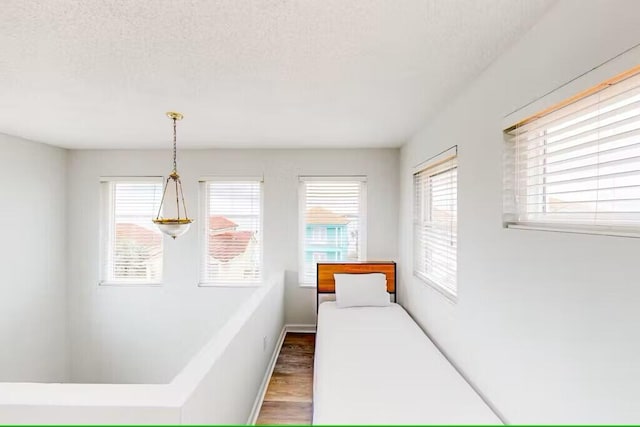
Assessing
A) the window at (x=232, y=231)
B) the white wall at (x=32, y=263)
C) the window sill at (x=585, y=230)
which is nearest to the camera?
the window sill at (x=585, y=230)

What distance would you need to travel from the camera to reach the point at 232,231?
15.3 ft

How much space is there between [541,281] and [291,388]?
2.25 metres

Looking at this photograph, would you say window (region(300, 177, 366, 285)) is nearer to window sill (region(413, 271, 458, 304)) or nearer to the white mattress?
window sill (region(413, 271, 458, 304))

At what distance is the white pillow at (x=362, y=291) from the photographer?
402cm

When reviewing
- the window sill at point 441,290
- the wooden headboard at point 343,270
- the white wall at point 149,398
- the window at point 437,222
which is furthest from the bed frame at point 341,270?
the white wall at point 149,398

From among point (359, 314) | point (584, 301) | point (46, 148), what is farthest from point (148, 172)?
point (584, 301)

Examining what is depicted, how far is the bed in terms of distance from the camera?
5.97 ft

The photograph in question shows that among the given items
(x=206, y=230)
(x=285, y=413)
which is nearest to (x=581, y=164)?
(x=285, y=413)

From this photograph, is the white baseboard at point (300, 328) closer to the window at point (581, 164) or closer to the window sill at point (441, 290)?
the window sill at point (441, 290)

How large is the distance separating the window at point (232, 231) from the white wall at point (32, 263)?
1.80 meters

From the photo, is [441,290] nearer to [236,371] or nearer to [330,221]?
[236,371]

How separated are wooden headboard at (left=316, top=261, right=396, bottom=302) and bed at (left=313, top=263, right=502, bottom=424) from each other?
888 mm

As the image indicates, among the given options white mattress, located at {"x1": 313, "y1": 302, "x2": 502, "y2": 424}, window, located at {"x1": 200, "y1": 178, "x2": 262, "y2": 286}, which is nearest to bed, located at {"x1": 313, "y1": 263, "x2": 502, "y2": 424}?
white mattress, located at {"x1": 313, "y1": 302, "x2": 502, "y2": 424}

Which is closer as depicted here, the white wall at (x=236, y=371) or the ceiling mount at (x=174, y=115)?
the white wall at (x=236, y=371)
